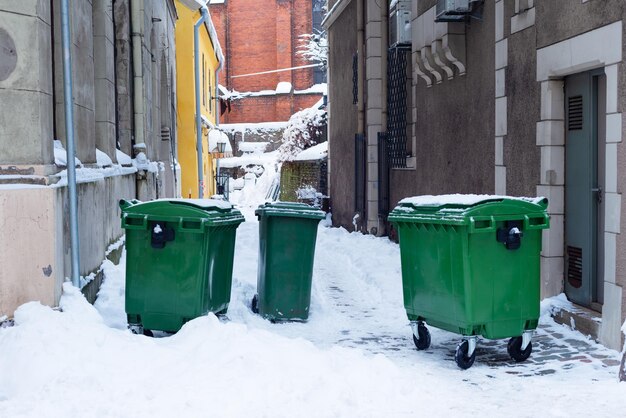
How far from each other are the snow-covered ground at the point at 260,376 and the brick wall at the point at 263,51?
3965 centimetres

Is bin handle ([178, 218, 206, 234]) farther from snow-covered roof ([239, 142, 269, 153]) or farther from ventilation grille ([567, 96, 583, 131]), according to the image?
snow-covered roof ([239, 142, 269, 153])

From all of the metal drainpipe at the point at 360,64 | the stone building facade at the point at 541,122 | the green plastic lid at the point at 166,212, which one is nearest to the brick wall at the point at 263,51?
the metal drainpipe at the point at 360,64

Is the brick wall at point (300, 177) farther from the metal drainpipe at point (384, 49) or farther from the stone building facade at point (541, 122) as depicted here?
the stone building facade at point (541, 122)

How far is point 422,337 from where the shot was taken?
264 inches

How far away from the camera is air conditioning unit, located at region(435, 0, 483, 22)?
987 centimetres

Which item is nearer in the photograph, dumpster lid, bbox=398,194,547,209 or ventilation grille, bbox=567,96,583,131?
dumpster lid, bbox=398,194,547,209

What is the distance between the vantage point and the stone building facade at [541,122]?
651cm

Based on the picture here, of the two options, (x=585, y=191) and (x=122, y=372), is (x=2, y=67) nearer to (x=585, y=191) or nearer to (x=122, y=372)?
(x=122, y=372)


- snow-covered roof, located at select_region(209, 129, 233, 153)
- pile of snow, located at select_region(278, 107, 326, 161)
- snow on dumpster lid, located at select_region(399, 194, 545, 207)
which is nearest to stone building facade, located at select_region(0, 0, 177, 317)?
snow on dumpster lid, located at select_region(399, 194, 545, 207)

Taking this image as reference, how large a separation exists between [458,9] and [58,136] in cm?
519

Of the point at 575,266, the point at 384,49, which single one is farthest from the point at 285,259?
the point at 384,49

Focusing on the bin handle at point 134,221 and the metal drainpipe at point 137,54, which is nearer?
the bin handle at point 134,221

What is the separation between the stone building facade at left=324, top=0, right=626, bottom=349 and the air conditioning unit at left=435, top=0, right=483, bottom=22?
3.1 inches

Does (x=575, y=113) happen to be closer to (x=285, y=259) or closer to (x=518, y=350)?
(x=518, y=350)
